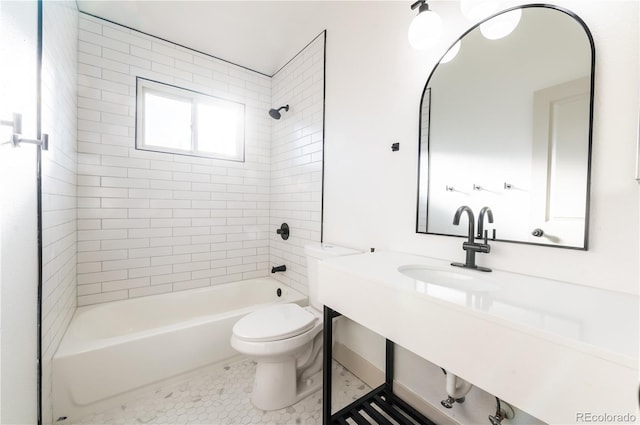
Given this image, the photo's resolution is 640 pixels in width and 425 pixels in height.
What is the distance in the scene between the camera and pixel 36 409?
107 centimetres

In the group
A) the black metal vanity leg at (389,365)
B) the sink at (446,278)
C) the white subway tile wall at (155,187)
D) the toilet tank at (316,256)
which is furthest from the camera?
the white subway tile wall at (155,187)

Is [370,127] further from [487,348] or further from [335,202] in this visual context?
[487,348]

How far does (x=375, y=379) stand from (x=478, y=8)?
1.99 meters

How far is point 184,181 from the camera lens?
2.24 m

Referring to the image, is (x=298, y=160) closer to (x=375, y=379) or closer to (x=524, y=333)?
(x=375, y=379)

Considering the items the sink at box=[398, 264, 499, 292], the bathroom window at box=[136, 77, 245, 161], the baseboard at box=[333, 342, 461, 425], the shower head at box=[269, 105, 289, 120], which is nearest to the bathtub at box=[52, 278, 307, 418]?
the baseboard at box=[333, 342, 461, 425]

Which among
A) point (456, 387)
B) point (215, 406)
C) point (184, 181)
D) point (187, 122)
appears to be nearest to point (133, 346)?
point (215, 406)

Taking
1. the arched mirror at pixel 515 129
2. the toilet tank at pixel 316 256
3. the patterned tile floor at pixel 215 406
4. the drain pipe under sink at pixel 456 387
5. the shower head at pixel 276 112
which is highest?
the shower head at pixel 276 112

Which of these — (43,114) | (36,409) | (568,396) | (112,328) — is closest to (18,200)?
(43,114)

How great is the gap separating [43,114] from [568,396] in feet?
6.78

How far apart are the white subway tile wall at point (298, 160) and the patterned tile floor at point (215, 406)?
2.65 ft

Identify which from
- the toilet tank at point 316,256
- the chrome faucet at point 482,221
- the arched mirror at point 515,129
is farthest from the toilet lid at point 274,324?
the chrome faucet at point 482,221

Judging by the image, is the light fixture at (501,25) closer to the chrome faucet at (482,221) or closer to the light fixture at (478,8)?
the light fixture at (478,8)

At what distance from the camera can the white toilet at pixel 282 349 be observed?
4.29ft
